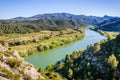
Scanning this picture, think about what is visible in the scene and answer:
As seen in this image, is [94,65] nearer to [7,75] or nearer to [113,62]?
[113,62]

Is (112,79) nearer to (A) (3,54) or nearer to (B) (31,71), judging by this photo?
(B) (31,71)

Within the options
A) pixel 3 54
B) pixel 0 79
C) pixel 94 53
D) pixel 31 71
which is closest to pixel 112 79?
pixel 94 53

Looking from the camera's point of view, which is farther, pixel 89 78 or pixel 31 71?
pixel 89 78

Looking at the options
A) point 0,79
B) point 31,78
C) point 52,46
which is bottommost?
point 52,46

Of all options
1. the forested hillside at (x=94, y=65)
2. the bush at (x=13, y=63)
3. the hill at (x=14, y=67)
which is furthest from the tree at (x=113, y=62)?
the bush at (x=13, y=63)

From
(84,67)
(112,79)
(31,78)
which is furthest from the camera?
(84,67)

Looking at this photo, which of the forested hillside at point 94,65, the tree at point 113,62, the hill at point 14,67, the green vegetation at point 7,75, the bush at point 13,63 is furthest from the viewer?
the tree at point 113,62

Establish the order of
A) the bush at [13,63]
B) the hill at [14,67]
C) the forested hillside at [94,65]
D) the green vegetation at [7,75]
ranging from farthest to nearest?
the forested hillside at [94,65], the bush at [13,63], the hill at [14,67], the green vegetation at [7,75]

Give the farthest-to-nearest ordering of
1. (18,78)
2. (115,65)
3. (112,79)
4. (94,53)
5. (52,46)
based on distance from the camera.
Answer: (52,46)
(94,53)
(115,65)
(112,79)
(18,78)

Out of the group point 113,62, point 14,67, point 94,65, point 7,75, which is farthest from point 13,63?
point 94,65

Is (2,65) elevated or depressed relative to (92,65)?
elevated

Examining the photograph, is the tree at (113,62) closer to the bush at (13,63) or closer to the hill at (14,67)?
the hill at (14,67)
